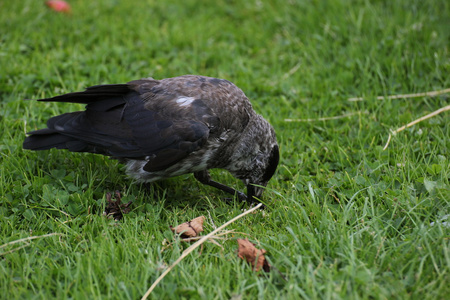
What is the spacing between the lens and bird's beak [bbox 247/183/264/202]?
405 cm

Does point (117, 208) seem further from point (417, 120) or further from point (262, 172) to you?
point (417, 120)

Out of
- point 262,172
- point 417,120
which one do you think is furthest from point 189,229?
point 417,120

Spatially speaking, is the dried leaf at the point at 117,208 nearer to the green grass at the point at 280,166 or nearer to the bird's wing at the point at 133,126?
the green grass at the point at 280,166

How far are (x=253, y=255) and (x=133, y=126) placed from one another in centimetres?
155

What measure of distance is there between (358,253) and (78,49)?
14.2 ft

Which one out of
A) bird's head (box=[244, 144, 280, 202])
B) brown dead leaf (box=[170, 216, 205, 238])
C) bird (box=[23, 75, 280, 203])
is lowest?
bird's head (box=[244, 144, 280, 202])

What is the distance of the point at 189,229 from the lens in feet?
10.9

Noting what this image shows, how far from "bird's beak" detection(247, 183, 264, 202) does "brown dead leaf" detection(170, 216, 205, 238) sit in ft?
2.58

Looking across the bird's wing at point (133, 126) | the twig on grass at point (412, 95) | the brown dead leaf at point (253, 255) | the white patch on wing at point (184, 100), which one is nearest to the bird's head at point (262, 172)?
the bird's wing at point (133, 126)

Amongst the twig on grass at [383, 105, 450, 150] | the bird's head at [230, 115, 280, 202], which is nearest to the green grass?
the twig on grass at [383, 105, 450, 150]

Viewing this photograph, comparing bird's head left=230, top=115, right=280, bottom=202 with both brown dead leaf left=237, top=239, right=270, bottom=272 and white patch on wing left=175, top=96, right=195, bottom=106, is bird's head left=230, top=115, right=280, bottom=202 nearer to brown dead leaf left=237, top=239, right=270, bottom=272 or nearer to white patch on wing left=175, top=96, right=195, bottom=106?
white patch on wing left=175, top=96, right=195, bottom=106

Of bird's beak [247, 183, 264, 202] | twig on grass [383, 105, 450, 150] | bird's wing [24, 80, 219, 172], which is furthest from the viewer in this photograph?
twig on grass [383, 105, 450, 150]

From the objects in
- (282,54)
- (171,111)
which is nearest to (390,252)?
(171,111)

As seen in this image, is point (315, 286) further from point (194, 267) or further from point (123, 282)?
point (123, 282)
